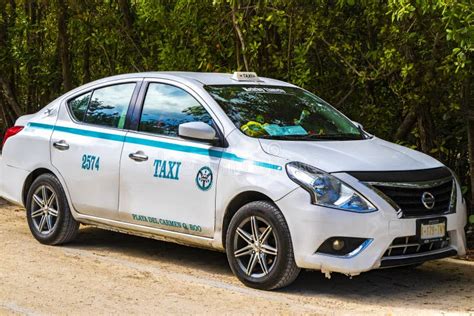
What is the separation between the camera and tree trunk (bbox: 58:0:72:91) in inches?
533

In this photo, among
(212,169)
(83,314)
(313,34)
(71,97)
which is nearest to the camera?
(83,314)

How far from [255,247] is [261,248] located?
2.2 inches

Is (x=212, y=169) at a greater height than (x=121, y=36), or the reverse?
(x=121, y=36)

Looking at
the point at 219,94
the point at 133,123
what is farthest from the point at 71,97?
the point at 219,94

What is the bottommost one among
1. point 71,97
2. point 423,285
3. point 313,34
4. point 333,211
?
point 423,285

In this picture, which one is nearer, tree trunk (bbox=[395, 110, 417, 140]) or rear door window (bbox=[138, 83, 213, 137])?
rear door window (bbox=[138, 83, 213, 137])

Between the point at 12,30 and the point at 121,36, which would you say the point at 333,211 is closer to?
the point at 121,36

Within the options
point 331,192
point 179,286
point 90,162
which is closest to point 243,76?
point 90,162

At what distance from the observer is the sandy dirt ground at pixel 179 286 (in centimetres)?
620

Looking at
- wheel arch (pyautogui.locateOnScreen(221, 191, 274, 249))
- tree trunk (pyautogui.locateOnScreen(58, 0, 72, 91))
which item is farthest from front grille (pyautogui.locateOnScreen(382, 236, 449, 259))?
tree trunk (pyautogui.locateOnScreen(58, 0, 72, 91))

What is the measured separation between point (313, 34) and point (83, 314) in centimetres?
500

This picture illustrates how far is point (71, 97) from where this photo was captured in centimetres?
855

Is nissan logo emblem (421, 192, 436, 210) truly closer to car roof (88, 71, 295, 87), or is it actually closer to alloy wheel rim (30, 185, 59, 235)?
car roof (88, 71, 295, 87)

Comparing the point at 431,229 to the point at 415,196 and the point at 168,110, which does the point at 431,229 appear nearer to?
the point at 415,196
